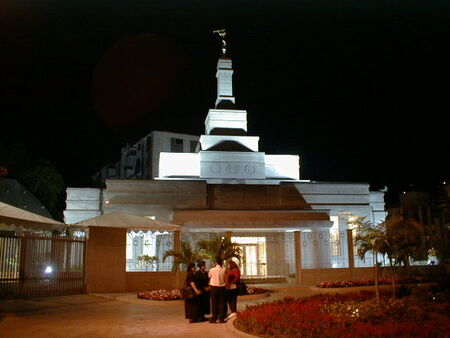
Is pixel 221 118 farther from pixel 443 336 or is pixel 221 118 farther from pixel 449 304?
pixel 443 336

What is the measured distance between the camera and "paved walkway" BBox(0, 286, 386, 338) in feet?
33.8

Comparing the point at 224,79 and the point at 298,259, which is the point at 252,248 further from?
the point at 224,79

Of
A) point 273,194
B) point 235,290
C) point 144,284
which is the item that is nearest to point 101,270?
point 144,284

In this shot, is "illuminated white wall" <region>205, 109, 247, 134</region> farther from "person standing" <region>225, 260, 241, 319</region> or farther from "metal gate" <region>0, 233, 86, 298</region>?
"person standing" <region>225, 260, 241, 319</region>

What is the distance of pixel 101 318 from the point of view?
1242cm

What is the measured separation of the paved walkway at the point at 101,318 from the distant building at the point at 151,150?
4730 cm

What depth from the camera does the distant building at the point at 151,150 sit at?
64.8m

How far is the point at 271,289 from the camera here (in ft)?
65.2

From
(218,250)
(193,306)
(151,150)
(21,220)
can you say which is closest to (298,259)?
(218,250)

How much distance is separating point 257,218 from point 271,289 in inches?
403

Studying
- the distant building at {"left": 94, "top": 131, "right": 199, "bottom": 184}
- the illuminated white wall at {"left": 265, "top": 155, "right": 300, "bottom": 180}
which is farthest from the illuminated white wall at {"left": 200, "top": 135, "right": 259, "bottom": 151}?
the distant building at {"left": 94, "top": 131, "right": 199, "bottom": 184}

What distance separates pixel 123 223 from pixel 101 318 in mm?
7087

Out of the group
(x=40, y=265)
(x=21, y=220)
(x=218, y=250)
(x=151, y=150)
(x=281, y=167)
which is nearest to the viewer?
(x=21, y=220)

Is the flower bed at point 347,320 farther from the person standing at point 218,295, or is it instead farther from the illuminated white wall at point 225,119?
the illuminated white wall at point 225,119
